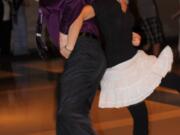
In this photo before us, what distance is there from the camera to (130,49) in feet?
12.5

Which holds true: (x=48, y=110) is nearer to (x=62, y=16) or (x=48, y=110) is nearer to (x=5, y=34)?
(x=62, y=16)

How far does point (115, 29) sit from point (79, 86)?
0.50 m

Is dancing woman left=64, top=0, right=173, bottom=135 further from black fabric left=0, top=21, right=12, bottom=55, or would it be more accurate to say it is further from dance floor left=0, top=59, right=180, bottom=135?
black fabric left=0, top=21, right=12, bottom=55

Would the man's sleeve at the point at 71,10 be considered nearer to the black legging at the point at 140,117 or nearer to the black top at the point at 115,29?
the black top at the point at 115,29

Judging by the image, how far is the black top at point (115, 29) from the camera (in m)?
3.64

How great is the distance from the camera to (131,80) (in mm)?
3793

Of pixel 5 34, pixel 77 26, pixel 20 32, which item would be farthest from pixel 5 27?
pixel 77 26

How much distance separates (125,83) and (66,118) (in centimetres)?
56

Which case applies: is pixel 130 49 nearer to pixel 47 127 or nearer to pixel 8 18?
pixel 47 127

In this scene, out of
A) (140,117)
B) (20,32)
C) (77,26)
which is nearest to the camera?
(77,26)

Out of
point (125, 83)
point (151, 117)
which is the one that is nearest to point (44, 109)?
point (151, 117)

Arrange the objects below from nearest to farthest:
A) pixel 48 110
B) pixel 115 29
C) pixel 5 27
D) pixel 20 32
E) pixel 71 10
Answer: pixel 71 10 → pixel 115 29 → pixel 48 110 → pixel 5 27 → pixel 20 32

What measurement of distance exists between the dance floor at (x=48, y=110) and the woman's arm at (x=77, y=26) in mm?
763

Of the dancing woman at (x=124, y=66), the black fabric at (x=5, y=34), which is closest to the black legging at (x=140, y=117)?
the dancing woman at (x=124, y=66)
